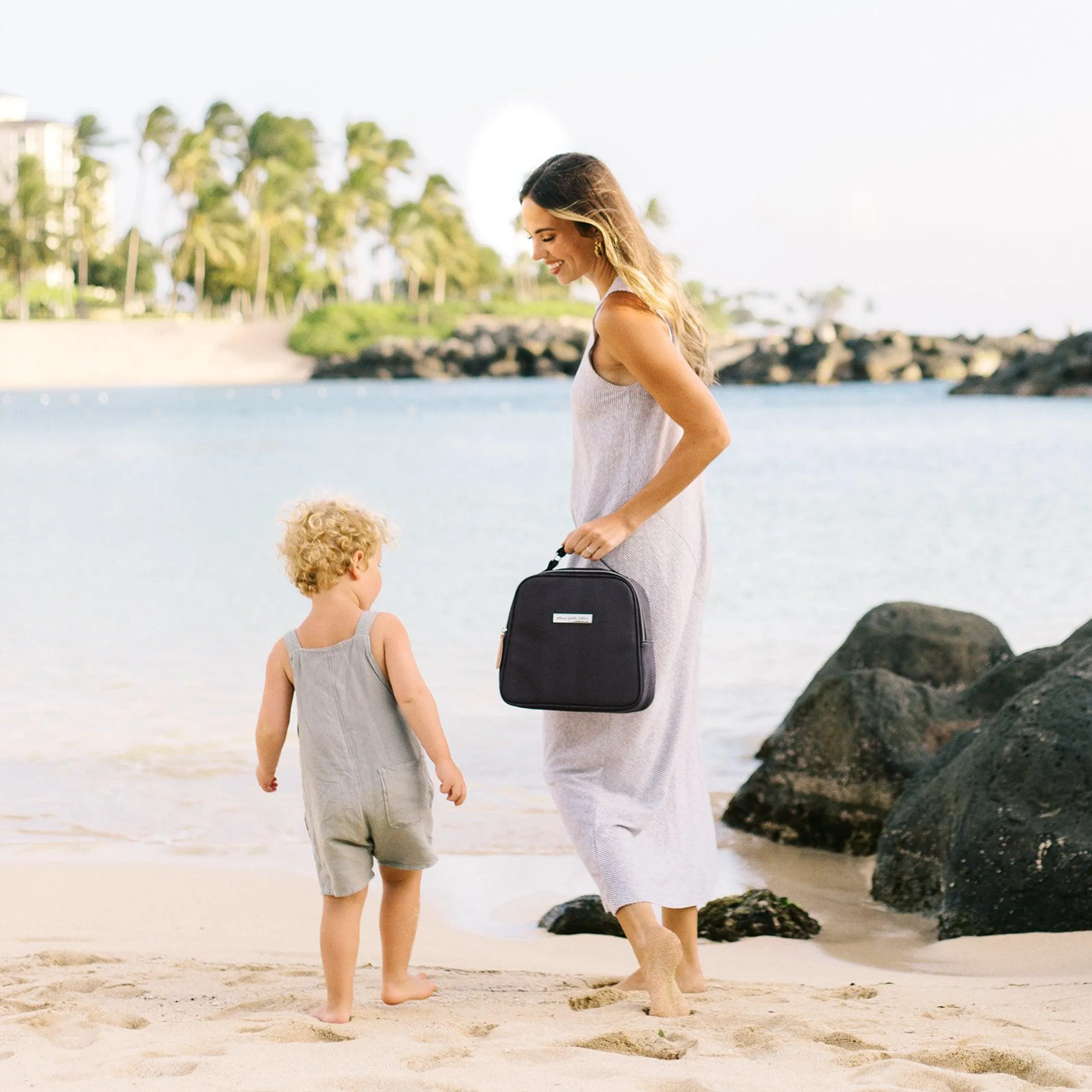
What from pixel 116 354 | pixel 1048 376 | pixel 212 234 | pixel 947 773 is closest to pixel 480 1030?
pixel 947 773

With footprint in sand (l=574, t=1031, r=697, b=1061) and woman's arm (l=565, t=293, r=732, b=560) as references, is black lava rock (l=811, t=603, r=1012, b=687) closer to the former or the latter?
woman's arm (l=565, t=293, r=732, b=560)

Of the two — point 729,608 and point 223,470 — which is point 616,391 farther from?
point 223,470

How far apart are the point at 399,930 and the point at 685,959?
1.99 feet

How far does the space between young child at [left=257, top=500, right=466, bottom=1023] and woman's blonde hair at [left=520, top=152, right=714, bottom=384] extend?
72cm

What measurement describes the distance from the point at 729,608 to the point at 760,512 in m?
8.27

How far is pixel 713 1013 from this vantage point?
2828mm

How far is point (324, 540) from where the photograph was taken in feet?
9.32

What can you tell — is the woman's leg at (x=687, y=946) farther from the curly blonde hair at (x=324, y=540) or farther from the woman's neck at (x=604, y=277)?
the woman's neck at (x=604, y=277)

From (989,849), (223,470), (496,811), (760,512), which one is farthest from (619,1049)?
(223,470)

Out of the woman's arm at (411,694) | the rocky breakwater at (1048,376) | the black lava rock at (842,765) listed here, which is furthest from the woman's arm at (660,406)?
the rocky breakwater at (1048,376)

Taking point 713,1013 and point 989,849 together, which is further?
point 989,849

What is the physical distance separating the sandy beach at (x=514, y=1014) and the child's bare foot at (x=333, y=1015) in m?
0.02

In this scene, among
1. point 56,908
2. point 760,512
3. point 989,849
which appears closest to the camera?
point 989,849

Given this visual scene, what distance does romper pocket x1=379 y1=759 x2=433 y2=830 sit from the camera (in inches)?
111
